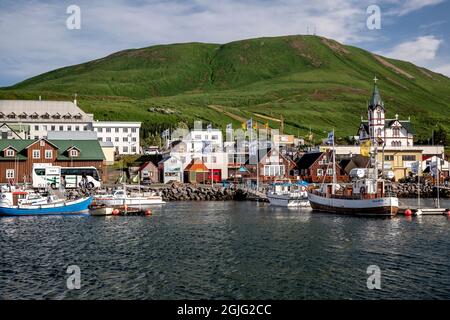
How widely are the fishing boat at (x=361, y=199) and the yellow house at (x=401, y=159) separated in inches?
2216

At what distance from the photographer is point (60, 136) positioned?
124250 millimetres

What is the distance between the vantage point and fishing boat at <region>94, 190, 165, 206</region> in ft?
266

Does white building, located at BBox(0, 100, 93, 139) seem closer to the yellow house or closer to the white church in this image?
the white church

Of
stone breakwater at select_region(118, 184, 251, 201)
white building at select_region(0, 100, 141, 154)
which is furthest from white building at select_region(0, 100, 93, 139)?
stone breakwater at select_region(118, 184, 251, 201)

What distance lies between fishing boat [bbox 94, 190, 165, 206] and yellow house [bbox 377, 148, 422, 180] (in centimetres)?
6604

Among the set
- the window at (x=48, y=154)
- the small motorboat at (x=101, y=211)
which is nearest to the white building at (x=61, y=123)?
the window at (x=48, y=154)

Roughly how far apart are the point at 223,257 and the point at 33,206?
1481 inches

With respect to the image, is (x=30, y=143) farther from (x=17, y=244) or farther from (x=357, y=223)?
(x=357, y=223)

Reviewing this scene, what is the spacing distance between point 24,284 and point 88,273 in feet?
14.4

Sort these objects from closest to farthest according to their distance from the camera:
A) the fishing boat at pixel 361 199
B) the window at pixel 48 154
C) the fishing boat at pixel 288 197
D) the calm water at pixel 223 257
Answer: the calm water at pixel 223 257
the fishing boat at pixel 361 199
the fishing boat at pixel 288 197
the window at pixel 48 154

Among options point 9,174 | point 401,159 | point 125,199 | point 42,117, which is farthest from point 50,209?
point 401,159

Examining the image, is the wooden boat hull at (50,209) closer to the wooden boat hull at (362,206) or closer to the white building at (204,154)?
the wooden boat hull at (362,206)

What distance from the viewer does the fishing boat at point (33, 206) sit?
2726 inches

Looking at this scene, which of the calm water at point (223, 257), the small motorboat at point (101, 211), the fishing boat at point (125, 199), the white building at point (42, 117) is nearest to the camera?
the calm water at point (223, 257)
